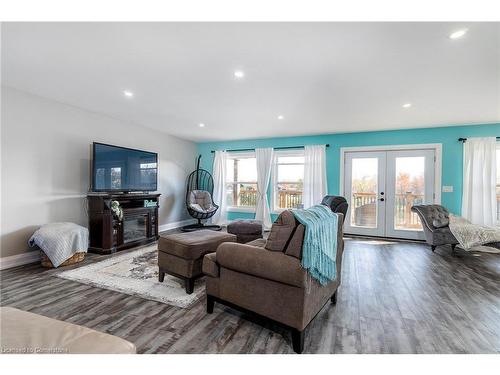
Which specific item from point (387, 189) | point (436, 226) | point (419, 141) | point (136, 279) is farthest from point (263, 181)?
point (136, 279)

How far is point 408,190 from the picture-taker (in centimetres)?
498

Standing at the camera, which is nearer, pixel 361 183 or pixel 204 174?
pixel 361 183

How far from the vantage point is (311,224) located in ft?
5.23

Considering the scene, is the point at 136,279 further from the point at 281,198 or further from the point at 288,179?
the point at 288,179

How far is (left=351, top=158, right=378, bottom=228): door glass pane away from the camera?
5219mm

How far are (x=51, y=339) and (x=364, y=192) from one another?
5.55 metres

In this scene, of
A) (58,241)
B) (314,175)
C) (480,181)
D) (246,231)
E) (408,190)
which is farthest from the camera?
(314,175)

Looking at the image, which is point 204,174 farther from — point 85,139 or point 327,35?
point 327,35

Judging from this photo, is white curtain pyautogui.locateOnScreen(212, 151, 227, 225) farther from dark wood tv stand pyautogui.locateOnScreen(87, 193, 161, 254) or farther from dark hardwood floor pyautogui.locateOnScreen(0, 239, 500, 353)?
dark hardwood floor pyautogui.locateOnScreen(0, 239, 500, 353)

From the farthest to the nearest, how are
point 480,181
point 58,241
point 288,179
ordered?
point 288,179 → point 480,181 → point 58,241

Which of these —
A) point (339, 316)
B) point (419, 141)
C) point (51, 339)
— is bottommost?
point (339, 316)

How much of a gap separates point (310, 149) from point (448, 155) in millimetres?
2667

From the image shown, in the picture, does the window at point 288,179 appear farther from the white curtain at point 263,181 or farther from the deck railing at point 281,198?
the white curtain at point 263,181
